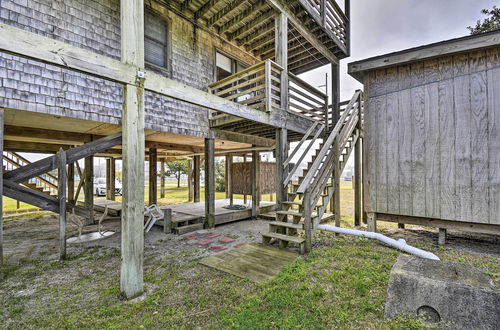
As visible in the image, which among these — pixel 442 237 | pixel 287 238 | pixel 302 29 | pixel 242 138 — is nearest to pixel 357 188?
pixel 442 237

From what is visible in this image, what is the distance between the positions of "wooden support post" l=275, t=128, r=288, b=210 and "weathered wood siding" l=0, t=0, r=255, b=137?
2471 mm

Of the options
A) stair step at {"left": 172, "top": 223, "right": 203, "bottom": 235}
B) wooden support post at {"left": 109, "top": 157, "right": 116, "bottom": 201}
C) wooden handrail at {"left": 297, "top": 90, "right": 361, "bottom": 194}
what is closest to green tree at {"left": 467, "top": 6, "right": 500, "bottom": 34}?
wooden handrail at {"left": 297, "top": 90, "right": 361, "bottom": 194}

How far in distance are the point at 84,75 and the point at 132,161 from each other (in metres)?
3.18

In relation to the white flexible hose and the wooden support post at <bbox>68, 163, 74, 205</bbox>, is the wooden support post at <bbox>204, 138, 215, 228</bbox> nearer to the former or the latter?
the white flexible hose

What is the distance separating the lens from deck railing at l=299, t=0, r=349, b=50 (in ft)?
22.3

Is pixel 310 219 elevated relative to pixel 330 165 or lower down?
lower down

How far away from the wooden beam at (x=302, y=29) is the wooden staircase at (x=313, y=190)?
2396 mm

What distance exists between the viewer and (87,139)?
745 centimetres

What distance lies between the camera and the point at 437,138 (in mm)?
4738

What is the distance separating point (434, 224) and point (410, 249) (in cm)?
109

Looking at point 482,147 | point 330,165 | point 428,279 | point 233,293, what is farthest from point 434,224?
point 233,293

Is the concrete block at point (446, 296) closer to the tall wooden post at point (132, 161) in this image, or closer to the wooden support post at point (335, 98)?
the tall wooden post at point (132, 161)

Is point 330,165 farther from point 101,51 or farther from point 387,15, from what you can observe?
point 387,15

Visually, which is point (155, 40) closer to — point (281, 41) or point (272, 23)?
point (281, 41)
